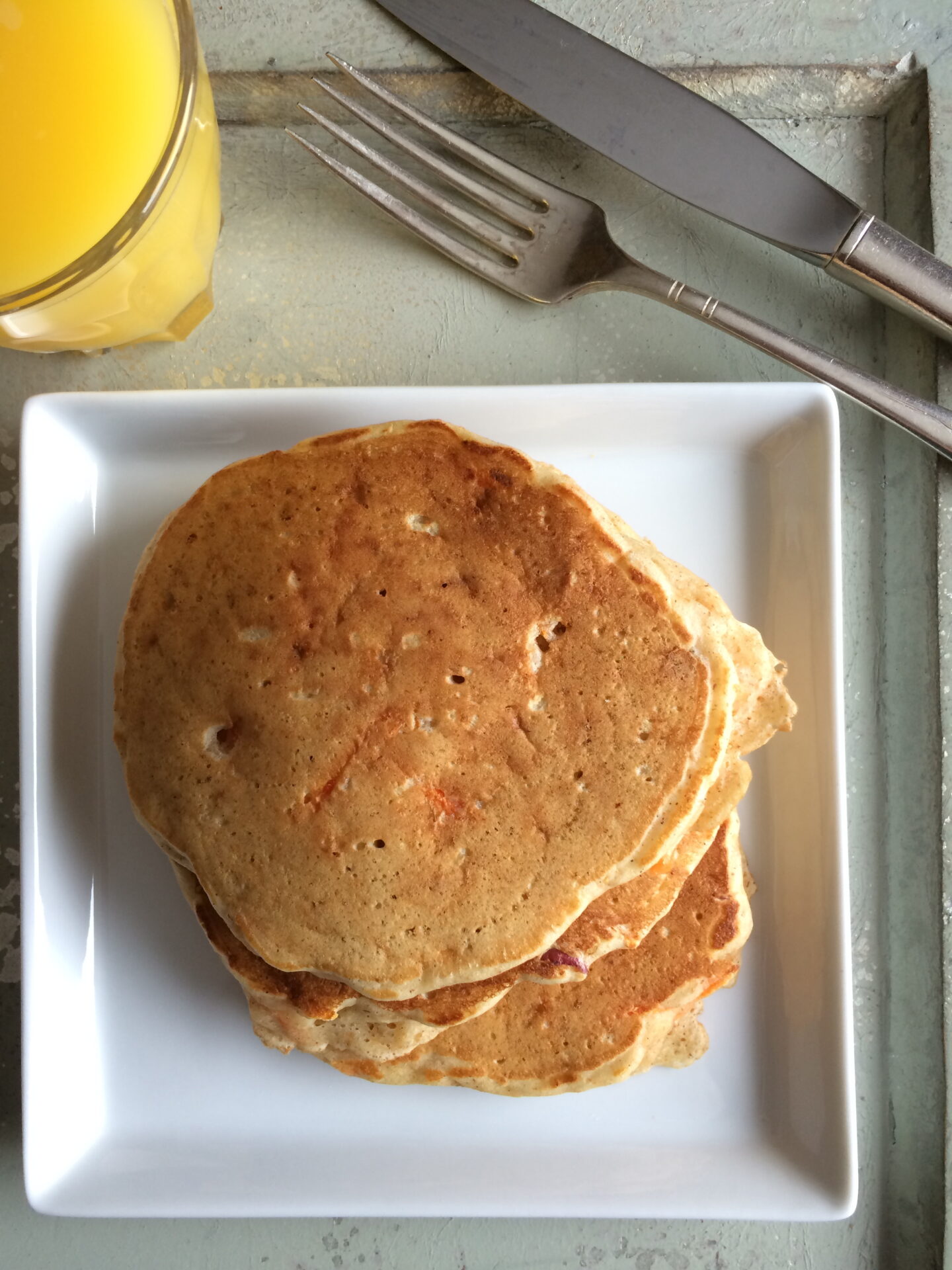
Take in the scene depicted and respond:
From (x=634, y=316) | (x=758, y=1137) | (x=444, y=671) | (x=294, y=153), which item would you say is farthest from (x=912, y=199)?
(x=758, y=1137)

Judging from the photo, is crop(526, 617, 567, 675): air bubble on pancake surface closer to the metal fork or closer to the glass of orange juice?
the metal fork

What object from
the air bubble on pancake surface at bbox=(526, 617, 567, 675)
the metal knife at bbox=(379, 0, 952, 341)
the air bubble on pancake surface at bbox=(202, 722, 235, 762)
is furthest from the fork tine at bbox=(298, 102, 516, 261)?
the air bubble on pancake surface at bbox=(202, 722, 235, 762)

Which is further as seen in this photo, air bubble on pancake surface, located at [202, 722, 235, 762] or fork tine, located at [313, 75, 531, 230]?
fork tine, located at [313, 75, 531, 230]

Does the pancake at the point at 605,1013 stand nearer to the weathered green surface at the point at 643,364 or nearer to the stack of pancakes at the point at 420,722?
the stack of pancakes at the point at 420,722

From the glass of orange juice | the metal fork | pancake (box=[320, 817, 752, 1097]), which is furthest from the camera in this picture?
the metal fork

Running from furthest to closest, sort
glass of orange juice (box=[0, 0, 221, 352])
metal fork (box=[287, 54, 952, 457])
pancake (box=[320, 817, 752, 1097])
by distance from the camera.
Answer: metal fork (box=[287, 54, 952, 457]), pancake (box=[320, 817, 752, 1097]), glass of orange juice (box=[0, 0, 221, 352])

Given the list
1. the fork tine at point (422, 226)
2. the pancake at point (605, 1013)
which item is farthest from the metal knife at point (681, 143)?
the pancake at point (605, 1013)

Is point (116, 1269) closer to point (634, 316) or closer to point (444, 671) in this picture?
point (444, 671)
